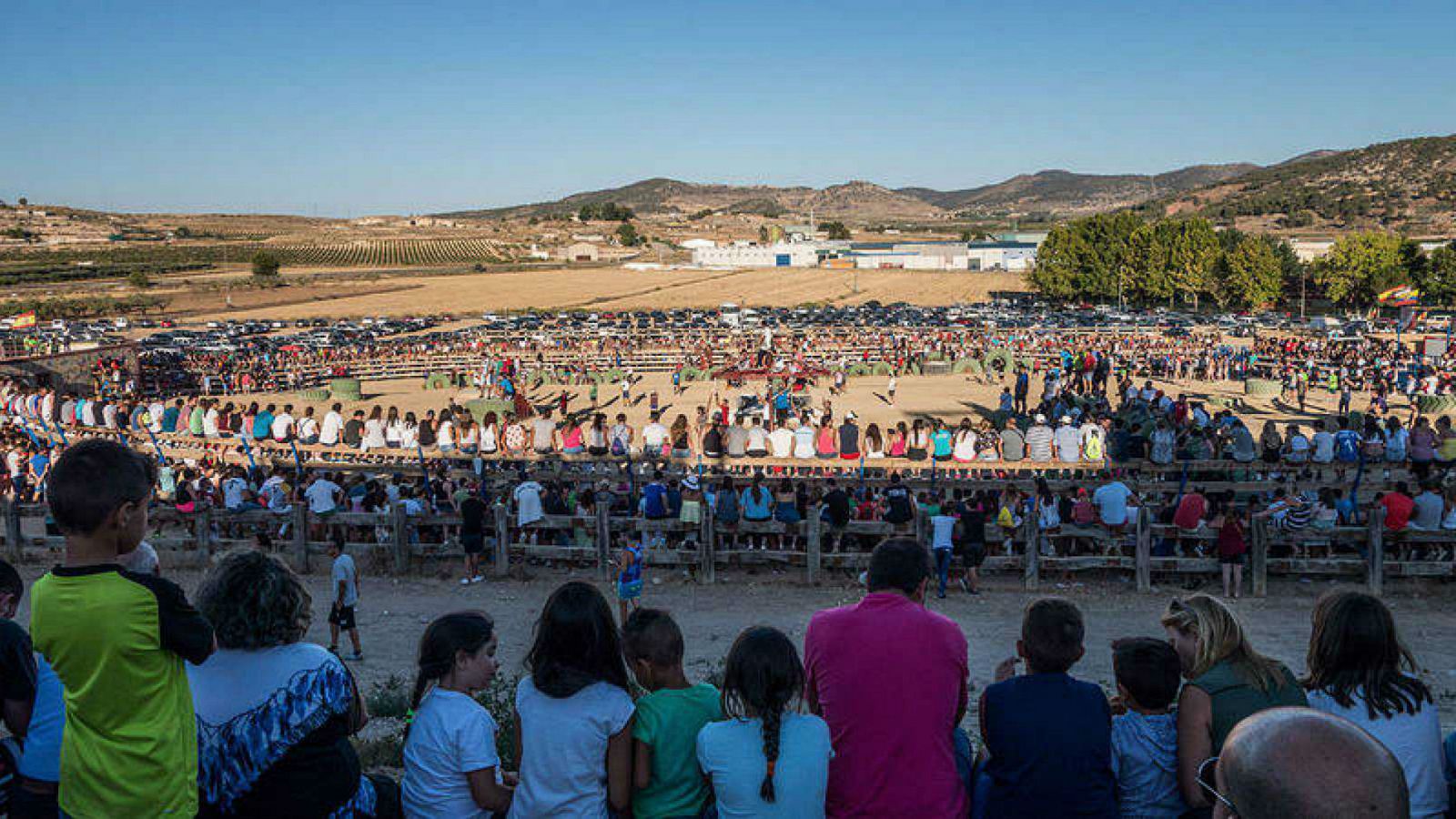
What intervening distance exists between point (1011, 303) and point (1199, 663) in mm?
88448

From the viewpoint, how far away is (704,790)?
356 cm

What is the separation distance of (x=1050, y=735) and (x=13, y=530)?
14.6 metres

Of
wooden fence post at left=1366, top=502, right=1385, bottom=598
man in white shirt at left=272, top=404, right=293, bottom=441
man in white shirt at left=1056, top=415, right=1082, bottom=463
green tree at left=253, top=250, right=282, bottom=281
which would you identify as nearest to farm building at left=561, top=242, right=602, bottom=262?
green tree at left=253, top=250, right=282, bottom=281

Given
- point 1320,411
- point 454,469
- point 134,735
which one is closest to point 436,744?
point 134,735

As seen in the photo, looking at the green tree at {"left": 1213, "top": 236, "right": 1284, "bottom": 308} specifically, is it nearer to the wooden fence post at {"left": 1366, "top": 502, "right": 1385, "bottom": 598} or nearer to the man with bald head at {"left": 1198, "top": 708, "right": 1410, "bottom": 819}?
the wooden fence post at {"left": 1366, "top": 502, "right": 1385, "bottom": 598}

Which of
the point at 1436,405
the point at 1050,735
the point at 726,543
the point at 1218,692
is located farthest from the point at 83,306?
the point at 1218,692

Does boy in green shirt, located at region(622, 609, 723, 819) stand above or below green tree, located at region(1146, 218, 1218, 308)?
below

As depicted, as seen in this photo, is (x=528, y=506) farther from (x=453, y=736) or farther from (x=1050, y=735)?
(x=1050, y=735)

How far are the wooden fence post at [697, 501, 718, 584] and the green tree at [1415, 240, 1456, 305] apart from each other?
73.5 metres

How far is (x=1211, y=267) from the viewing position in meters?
75.6

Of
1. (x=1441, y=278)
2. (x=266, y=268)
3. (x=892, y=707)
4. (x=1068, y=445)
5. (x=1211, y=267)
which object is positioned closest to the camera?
(x=892, y=707)

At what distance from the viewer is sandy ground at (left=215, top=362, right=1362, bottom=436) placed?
92.6 feet

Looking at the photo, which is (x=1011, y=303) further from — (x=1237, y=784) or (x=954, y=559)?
(x=1237, y=784)

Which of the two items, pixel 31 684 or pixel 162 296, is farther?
pixel 162 296
